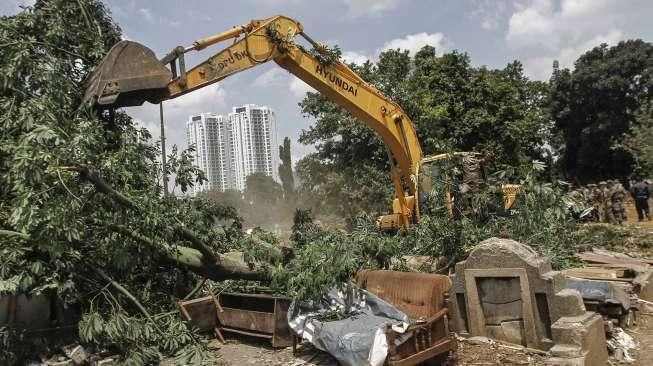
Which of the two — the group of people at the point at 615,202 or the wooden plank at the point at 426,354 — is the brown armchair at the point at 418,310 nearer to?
the wooden plank at the point at 426,354

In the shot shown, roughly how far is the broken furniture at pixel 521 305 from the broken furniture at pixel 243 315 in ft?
6.55

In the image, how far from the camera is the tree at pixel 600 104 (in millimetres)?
26719

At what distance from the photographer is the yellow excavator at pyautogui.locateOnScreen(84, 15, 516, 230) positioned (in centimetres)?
654

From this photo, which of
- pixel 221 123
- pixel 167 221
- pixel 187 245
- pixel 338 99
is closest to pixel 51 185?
pixel 167 221

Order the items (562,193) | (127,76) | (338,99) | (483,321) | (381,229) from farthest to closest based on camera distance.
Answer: (381,229)
(338,99)
(562,193)
(127,76)
(483,321)

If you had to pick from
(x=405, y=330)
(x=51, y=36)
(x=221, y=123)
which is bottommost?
(x=405, y=330)

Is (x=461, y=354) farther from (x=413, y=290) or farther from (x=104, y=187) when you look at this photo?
(x=104, y=187)

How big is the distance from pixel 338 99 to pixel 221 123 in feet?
123

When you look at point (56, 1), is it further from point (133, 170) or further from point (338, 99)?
point (338, 99)

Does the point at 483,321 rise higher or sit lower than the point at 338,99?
lower

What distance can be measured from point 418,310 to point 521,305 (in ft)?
3.54

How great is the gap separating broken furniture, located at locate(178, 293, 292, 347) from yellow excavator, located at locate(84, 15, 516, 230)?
2697 millimetres

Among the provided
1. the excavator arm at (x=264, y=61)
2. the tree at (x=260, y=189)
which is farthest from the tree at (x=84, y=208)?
the tree at (x=260, y=189)

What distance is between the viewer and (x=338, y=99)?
388 inches
